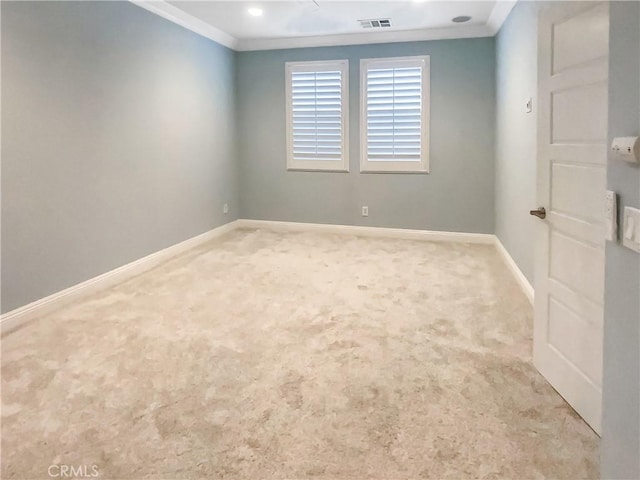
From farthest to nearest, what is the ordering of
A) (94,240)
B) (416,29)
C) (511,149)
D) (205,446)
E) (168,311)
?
(416,29) → (511,149) → (94,240) → (168,311) → (205,446)

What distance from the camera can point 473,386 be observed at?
255cm

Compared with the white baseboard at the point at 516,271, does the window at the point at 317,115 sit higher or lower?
higher

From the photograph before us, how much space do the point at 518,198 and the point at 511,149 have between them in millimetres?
609

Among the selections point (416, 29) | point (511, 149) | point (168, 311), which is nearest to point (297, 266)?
point (168, 311)

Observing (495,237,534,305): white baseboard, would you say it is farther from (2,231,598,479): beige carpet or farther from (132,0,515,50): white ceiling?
(132,0,515,50): white ceiling

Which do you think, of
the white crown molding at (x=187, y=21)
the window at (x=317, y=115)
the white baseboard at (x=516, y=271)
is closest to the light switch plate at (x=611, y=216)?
the white baseboard at (x=516, y=271)

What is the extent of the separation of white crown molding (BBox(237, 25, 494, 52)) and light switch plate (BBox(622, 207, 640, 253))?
5077 mm

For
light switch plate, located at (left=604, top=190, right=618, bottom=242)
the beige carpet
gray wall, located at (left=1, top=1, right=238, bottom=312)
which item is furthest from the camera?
gray wall, located at (left=1, top=1, right=238, bottom=312)

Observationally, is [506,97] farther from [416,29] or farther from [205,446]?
[205,446]

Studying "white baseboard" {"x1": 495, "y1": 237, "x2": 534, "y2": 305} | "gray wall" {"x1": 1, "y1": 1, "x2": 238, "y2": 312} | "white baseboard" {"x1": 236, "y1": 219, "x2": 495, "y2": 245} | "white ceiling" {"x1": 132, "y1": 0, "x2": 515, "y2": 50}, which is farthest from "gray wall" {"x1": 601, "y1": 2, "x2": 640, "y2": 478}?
"white baseboard" {"x1": 236, "y1": 219, "x2": 495, "y2": 245}

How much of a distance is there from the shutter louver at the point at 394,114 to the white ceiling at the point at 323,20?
1.47 feet

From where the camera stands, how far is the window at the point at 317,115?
21.1 ft

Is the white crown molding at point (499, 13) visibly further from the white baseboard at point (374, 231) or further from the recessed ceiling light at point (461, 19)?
the white baseboard at point (374, 231)

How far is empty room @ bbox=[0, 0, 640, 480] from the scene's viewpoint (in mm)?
2010
